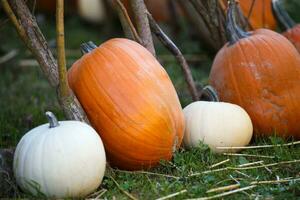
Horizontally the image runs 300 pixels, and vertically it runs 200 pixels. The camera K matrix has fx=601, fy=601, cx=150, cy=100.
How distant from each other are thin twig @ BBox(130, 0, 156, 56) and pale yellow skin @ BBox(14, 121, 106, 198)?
722 millimetres

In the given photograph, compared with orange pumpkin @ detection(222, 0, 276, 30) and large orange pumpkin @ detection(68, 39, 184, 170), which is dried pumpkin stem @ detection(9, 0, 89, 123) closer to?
large orange pumpkin @ detection(68, 39, 184, 170)

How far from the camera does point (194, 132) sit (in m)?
2.63

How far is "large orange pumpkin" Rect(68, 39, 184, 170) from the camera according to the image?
2.35m

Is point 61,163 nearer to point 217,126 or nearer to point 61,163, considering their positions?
point 61,163

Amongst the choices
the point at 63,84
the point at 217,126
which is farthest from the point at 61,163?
the point at 217,126

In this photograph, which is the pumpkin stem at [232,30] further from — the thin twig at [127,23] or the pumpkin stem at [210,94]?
the thin twig at [127,23]

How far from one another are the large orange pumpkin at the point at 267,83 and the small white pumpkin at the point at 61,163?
0.90 meters

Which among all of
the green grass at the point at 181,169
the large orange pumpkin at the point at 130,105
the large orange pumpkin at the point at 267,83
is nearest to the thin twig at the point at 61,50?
the large orange pumpkin at the point at 130,105

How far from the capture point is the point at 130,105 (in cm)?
235

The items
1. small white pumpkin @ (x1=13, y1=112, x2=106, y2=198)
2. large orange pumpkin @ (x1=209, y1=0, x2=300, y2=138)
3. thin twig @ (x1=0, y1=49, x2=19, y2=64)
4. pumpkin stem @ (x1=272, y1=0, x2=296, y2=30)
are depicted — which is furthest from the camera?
thin twig @ (x1=0, y1=49, x2=19, y2=64)

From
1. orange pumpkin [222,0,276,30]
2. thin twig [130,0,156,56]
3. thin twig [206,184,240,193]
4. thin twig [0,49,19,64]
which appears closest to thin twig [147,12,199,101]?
thin twig [130,0,156,56]

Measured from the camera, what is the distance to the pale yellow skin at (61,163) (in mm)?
2102

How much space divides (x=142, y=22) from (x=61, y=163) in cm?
93

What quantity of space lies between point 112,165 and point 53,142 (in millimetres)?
414
